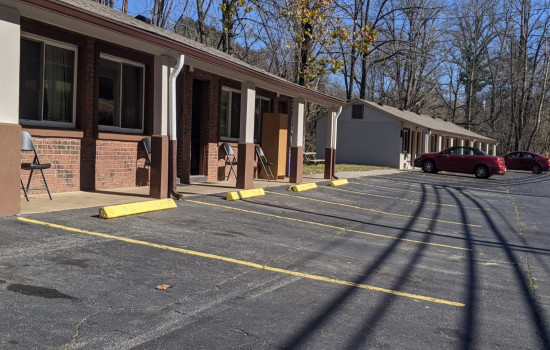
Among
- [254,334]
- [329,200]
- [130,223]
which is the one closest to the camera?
[254,334]

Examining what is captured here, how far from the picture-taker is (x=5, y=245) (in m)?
5.70

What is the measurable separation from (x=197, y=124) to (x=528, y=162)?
30.9 m

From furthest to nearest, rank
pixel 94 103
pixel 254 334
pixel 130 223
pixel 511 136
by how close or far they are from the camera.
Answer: pixel 511 136 < pixel 94 103 < pixel 130 223 < pixel 254 334

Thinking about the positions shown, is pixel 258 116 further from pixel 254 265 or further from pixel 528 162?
pixel 528 162

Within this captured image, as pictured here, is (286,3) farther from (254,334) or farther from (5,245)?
(254,334)

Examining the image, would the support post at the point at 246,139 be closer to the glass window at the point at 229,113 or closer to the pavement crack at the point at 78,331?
the glass window at the point at 229,113

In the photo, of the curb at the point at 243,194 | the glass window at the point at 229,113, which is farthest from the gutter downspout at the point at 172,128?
the glass window at the point at 229,113

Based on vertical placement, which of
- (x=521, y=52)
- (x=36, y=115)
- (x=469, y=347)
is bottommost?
(x=469, y=347)

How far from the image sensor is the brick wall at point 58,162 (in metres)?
9.18

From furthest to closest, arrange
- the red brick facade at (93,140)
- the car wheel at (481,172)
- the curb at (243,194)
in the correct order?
the car wheel at (481,172)
the curb at (243,194)
the red brick facade at (93,140)

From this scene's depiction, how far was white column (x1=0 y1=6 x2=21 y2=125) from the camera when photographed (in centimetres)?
677

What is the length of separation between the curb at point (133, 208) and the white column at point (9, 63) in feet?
5.75

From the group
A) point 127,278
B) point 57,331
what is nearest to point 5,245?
point 127,278

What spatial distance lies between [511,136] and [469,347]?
5865 centimetres
